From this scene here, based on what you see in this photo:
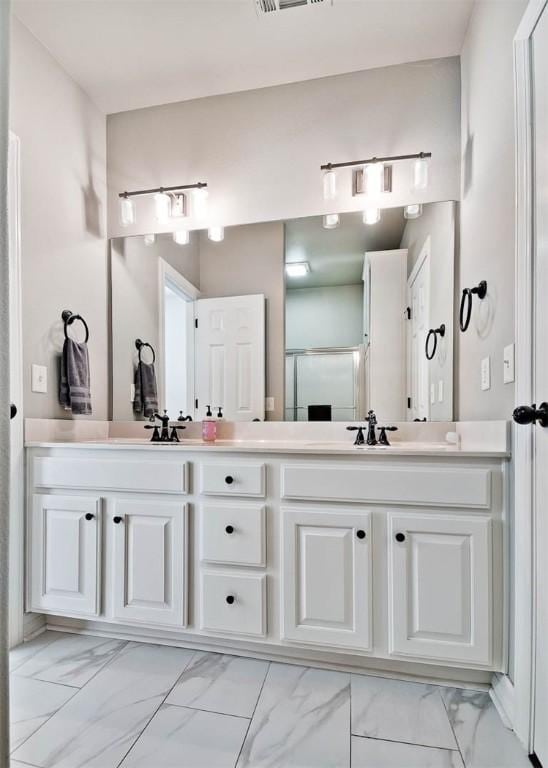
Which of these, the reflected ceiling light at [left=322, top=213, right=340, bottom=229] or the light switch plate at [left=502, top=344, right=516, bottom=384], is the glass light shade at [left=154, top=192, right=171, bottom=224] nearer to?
the reflected ceiling light at [left=322, top=213, right=340, bottom=229]

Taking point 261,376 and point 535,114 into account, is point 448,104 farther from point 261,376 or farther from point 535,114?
point 261,376

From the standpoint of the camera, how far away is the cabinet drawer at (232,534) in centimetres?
160

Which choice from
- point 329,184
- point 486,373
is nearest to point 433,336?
point 486,373

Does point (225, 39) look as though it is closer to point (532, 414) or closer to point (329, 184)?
point (329, 184)

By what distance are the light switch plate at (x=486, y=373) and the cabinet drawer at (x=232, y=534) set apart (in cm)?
96

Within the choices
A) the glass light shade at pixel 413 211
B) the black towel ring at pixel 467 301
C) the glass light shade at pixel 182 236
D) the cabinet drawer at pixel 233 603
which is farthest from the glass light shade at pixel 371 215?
the cabinet drawer at pixel 233 603

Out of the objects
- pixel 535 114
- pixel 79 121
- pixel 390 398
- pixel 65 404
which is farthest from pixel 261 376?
pixel 79 121

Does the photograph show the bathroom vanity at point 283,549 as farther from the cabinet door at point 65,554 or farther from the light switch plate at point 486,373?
the light switch plate at point 486,373

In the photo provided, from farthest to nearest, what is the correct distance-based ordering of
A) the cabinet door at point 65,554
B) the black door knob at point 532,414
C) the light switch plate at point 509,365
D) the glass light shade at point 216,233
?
the glass light shade at point 216,233, the cabinet door at point 65,554, the light switch plate at point 509,365, the black door knob at point 532,414

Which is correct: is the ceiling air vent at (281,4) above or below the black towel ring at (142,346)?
above

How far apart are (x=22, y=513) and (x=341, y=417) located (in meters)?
1.49

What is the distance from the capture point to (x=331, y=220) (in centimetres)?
213

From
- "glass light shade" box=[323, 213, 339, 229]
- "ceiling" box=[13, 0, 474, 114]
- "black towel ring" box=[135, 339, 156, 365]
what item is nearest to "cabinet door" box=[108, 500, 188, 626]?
"black towel ring" box=[135, 339, 156, 365]

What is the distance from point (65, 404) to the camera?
81.4 inches
